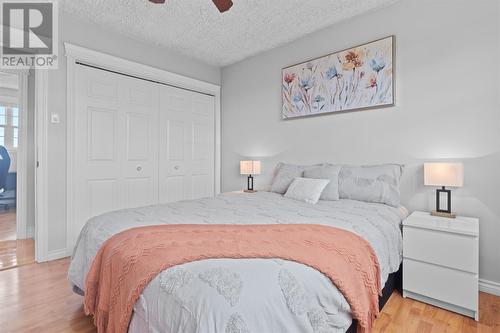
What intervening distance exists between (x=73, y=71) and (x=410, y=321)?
3.91 metres

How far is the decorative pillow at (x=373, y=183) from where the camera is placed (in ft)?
7.61

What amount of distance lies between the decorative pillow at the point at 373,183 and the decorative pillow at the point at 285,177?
0.52 meters

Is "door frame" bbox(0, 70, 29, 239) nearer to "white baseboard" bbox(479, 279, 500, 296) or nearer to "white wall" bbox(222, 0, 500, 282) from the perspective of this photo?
"white wall" bbox(222, 0, 500, 282)

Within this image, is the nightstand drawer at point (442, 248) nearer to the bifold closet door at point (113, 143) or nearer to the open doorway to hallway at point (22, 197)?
the bifold closet door at point (113, 143)

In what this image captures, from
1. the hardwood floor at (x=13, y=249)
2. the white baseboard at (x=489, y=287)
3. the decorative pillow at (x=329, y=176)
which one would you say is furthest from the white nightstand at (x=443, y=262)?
the hardwood floor at (x=13, y=249)

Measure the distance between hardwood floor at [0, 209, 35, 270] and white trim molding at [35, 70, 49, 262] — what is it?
0.22m

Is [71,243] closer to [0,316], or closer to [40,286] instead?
[40,286]

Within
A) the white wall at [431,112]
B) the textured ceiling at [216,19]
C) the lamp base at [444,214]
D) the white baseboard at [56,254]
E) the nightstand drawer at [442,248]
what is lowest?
the white baseboard at [56,254]

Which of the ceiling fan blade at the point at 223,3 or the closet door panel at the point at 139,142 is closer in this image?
the ceiling fan blade at the point at 223,3

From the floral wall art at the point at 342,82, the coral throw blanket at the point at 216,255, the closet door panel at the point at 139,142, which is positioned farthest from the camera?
the closet door panel at the point at 139,142

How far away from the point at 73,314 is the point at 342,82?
10.5ft

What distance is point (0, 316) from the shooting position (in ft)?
5.84

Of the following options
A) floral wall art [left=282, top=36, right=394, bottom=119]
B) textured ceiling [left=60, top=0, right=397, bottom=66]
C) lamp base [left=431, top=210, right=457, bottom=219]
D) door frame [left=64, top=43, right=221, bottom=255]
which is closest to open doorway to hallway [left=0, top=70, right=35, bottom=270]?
door frame [left=64, top=43, right=221, bottom=255]

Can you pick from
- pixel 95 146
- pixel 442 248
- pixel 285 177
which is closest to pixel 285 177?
pixel 285 177
